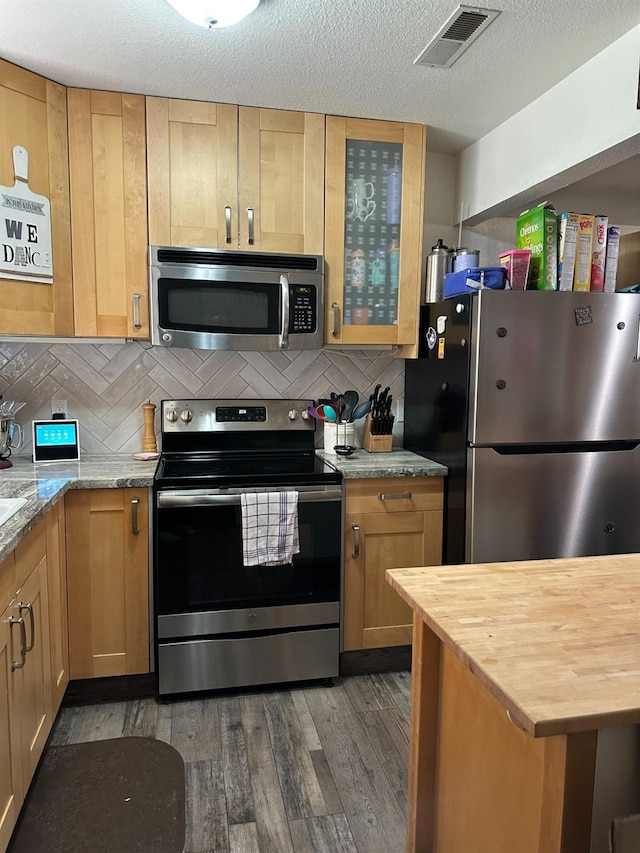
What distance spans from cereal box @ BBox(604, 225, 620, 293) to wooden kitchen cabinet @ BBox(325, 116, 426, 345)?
2.50 ft

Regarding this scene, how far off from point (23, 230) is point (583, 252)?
83.9 inches

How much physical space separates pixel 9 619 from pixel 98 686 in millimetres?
961

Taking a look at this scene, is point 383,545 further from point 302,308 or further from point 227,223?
point 227,223

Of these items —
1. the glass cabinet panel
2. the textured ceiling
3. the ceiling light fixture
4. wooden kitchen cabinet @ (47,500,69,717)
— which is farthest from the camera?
the glass cabinet panel

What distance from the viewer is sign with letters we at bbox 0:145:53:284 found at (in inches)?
83.3

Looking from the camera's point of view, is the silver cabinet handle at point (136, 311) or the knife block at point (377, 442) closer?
the silver cabinet handle at point (136, 311)

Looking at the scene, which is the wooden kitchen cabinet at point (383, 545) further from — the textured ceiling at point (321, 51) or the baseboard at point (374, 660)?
the textured ceiling at point (321, 51)

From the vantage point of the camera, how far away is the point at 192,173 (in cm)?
238

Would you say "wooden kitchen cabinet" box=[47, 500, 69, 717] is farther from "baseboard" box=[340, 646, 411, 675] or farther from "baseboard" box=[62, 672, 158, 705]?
"baseboard" box=[340, 646, 411, 675]

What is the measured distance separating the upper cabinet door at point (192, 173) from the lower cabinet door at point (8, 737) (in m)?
1.56

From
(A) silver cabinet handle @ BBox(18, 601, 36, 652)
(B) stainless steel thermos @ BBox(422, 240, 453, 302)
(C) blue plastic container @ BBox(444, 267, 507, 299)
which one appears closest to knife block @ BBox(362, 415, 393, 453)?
(B) stainless steel thermos @ BBox(422, 240, 453, 302)

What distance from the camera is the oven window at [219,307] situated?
2365mm

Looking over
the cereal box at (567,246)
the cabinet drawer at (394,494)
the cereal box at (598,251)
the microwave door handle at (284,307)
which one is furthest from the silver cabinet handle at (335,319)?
the cereal box at (598,251)

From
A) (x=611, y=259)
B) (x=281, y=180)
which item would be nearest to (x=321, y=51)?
(x=281, y=180)
